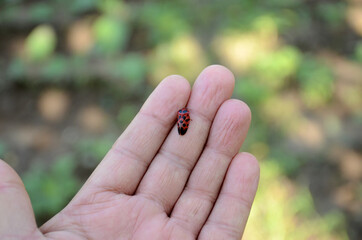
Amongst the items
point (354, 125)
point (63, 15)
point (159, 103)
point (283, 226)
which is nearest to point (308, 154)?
point (354, 125)

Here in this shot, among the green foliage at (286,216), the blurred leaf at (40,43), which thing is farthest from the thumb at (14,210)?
the blurred leaf at (40,43)

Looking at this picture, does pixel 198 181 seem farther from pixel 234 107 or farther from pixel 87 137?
pixel 87 137

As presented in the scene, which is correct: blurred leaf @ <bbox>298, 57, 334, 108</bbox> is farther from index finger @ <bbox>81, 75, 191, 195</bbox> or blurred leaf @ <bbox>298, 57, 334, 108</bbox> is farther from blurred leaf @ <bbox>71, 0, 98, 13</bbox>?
blurred leaf @ <bbox>71, 0, 98, 13</bbox>

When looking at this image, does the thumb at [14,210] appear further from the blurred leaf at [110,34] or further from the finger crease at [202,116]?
the blurred leaf at [110,34]

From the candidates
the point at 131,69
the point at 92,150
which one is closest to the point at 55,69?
the point at 131,69

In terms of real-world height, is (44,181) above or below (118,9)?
below

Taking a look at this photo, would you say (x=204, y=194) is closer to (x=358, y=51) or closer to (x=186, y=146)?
(x=186, y=146)

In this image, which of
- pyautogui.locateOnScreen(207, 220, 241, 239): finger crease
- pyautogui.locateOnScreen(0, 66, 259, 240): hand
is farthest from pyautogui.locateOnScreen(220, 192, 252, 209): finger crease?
pyautogui.locateOnScreen(207, 220, 241, 239): finger crease
